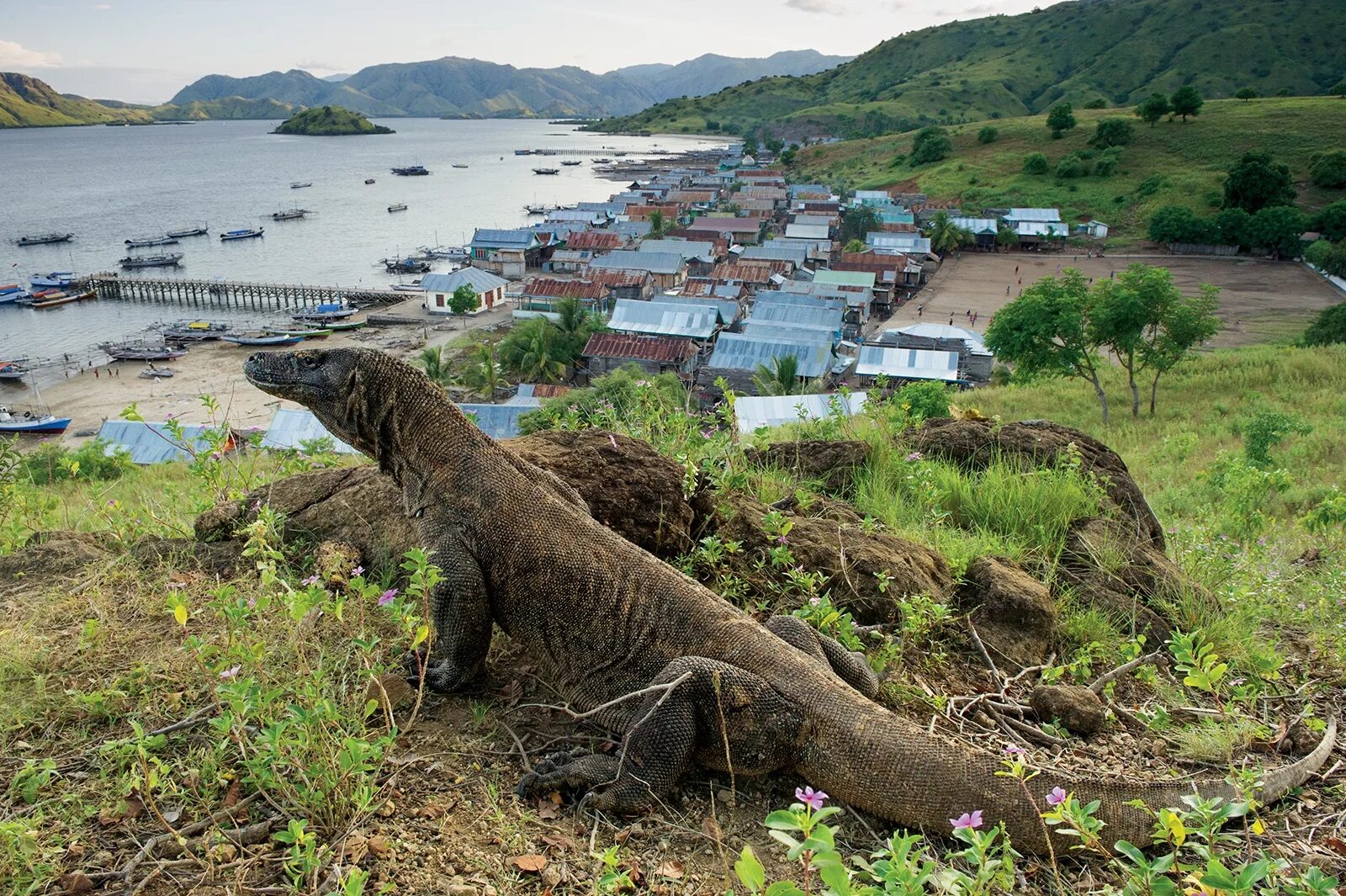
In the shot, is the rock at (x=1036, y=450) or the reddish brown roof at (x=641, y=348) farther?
the reddish brown roof at (x=641, y=348)

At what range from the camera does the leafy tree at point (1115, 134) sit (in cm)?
8950

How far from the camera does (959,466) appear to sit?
7.52m

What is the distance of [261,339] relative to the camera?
171 ft

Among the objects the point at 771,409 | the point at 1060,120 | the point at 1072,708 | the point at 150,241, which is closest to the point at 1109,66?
the point at 1060,120

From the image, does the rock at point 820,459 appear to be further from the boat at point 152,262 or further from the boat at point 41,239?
the boat at point 41,239

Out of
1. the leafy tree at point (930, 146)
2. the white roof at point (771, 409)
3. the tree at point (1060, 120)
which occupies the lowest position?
the white roof at point (771, 409)

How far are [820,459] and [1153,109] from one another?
10459 centimetres

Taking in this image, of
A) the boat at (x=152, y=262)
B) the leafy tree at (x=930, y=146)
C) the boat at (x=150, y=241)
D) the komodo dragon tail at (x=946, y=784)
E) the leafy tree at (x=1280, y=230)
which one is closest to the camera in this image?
the komodo dragon tail at (x=946, y=784)

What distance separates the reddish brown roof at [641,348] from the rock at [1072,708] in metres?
38.9

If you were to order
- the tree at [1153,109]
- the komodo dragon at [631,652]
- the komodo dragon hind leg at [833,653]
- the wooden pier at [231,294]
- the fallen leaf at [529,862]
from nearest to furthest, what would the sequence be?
1. the fallen leaf at [529,862]
2. the komodo dragon at [631,652]
3. the komodo dragon hind leg at [833,653]
4. the wooden pier at [231,294]
5. the tree at [1153,109]

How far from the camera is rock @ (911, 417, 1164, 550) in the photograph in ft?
22.1

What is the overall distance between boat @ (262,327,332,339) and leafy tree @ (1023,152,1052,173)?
76355mm

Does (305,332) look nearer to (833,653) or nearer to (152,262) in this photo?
(152,262)

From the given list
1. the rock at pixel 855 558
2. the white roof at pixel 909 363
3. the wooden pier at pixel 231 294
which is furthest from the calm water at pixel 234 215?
the rock at pixel 855 558
